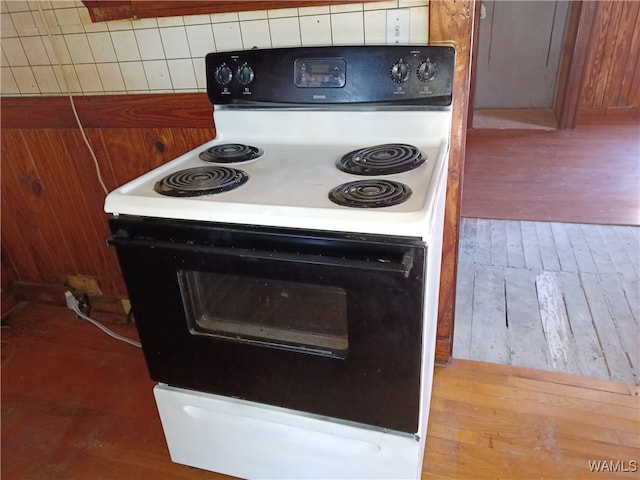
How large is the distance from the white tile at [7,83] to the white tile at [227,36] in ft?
2.78

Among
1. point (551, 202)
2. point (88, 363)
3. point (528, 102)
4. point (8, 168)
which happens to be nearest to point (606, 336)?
point (551, 202)

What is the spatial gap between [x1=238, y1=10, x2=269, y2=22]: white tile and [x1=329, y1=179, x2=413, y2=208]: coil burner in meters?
0.64

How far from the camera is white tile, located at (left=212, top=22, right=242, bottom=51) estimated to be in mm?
1358

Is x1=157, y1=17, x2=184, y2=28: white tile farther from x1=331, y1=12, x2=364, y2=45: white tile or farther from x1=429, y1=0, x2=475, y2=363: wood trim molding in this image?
x1=429, y1=0, x2=475, y2=363: wood trim molding

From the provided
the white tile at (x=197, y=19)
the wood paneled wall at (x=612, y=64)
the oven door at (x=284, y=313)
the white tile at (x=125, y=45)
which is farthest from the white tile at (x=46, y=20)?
the wood paneled wall at (x=612, y=64)

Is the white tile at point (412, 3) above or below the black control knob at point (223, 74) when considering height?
above

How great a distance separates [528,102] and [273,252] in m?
4.68

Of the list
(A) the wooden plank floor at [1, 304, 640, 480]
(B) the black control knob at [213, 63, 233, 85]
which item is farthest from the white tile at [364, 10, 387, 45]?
(A) the wooden plank floor at [1, 304, 640, 480]

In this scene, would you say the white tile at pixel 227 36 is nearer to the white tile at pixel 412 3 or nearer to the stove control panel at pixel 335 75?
the stove control panel at pixel 335 75

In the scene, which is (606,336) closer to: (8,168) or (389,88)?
(389,88)

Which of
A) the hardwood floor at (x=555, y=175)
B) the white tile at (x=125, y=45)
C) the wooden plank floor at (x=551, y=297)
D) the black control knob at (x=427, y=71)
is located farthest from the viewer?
the hardwood floor at (x=555, y=175)

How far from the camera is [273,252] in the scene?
2.91 ft

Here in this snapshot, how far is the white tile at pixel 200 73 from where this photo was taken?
1438mm

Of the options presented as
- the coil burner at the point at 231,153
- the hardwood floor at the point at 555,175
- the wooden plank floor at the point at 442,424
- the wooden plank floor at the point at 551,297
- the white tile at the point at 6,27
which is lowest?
the hardwood floor at the point at 555,175
